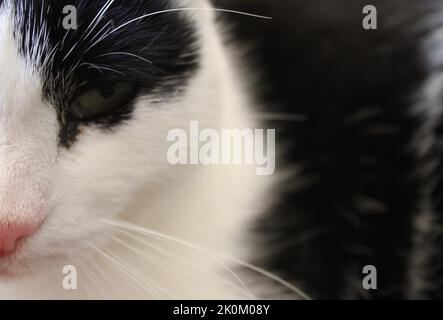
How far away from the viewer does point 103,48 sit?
600 mm

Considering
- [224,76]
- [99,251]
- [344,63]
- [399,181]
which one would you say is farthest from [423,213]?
[99,251]

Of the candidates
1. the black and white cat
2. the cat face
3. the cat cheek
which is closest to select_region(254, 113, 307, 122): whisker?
the black and white cat

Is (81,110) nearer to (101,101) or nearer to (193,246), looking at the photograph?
(101,101)

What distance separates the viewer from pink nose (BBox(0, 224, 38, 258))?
0.56 m

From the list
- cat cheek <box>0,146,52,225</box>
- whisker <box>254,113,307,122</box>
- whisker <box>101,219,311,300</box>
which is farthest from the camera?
whisker <box>254,113,307,122</box>

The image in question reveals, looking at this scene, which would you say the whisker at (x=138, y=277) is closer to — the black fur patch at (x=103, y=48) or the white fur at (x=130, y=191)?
the white fur at (x=130, y=191)

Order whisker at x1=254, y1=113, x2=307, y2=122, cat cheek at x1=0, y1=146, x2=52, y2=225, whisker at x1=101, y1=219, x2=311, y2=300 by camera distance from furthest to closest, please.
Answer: whisker at x1=254, y1=113, x2=307, y2=122 → whisker at x1=101, y1=219, x2=311, y2=300 → cat cheek at x1=0, y1=146, x2=52, y2=225

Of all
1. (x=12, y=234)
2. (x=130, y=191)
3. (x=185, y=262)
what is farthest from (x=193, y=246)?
(x=12, y=234)

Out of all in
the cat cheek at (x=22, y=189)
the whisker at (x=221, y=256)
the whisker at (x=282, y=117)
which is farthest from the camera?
the whisker at (x=282, y=117)

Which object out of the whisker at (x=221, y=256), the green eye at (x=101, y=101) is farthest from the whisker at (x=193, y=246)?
the green eye at (x=101, y=101)

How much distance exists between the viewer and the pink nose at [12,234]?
1.83 feet

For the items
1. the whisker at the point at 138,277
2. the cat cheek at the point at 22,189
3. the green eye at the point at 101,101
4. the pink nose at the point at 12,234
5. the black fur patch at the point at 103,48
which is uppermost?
A: the black fur patch at the point at 103,48

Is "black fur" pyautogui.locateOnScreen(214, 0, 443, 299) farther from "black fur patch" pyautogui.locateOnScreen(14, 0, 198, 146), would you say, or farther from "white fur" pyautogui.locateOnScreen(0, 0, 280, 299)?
"black fur patch" pyautogui.locateOnScreen(14, 0, 198, 146)

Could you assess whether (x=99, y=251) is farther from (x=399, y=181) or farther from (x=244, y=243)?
(x=399, y=181)
